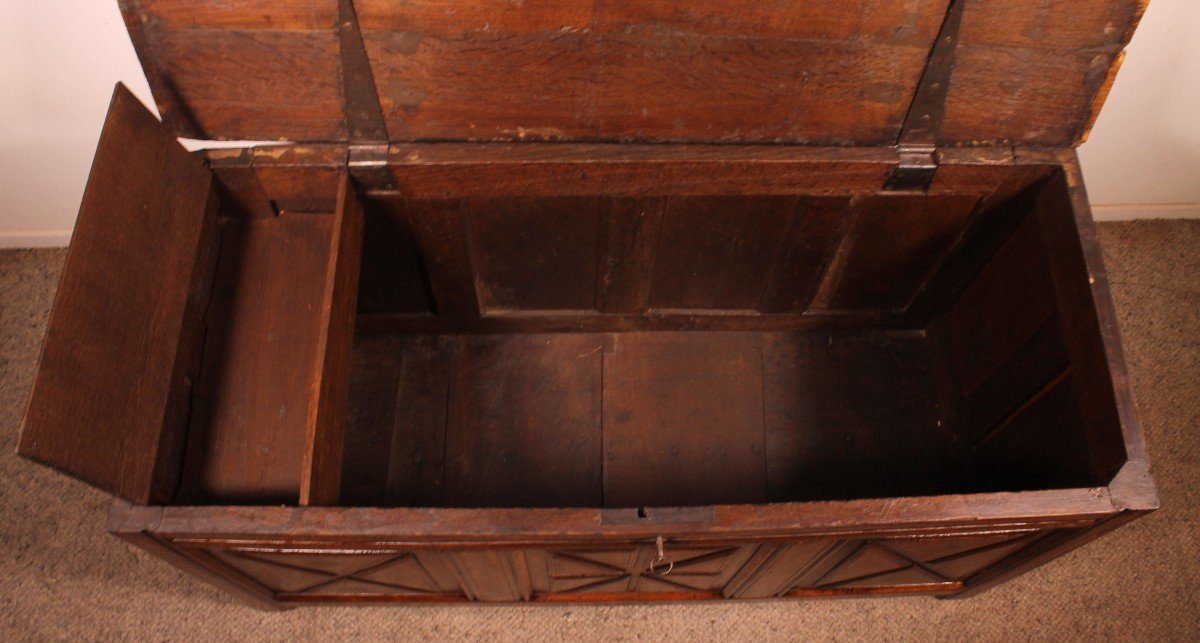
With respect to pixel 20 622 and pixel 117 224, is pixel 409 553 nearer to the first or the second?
pixel 117 224

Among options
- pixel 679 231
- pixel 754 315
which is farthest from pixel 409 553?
pixel 754 315

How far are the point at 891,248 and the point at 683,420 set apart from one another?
566mm

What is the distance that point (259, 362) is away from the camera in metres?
1.56

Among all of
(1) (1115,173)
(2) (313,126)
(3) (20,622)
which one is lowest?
(3) (20,622)

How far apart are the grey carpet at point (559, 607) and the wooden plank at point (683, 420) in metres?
0.34

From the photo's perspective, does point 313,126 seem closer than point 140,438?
No

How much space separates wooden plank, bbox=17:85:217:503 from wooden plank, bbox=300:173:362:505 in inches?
8.7

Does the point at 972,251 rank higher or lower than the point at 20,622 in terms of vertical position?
higher

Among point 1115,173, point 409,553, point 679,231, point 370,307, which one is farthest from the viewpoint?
point 1115,173

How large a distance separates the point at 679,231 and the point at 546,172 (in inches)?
12.4

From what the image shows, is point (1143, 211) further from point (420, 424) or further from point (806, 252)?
point (420, 424)

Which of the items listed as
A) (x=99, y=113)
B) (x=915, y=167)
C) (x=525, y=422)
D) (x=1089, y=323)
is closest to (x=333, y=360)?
(x=525, y=422)

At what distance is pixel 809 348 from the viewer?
1.99m

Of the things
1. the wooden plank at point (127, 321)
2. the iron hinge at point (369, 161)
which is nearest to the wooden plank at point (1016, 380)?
the iron hinge at point (369, 161)
